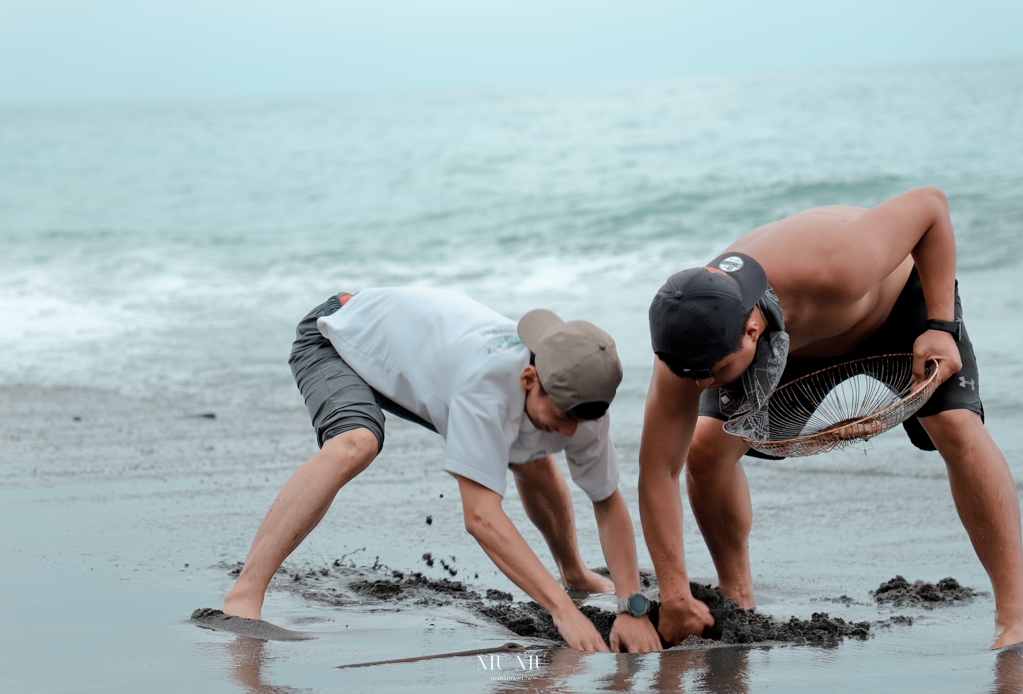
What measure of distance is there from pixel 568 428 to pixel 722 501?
2.54 feet

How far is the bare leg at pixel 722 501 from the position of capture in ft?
10.9

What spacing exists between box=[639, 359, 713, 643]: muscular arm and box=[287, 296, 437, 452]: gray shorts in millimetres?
755

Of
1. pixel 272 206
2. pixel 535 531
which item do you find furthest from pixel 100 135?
pixel 535 531

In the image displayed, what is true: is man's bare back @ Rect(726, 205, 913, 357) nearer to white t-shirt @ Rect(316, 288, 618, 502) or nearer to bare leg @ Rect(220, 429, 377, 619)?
white t-shirt @ Rect(316, 288, 618, 502)

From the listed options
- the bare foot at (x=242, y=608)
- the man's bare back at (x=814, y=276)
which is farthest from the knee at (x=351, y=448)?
the man's bare back at (x=814, y=276)

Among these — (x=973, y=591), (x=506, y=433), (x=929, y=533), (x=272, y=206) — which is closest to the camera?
(x=506, y=433)

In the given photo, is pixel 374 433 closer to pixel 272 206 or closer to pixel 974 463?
pixel 974 463

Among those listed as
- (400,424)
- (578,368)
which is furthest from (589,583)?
(400,424)

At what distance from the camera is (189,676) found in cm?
248

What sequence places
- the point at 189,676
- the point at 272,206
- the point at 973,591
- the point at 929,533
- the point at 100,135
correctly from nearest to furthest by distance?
the point at 189,676 → the point at 973,591 → the point at 929,533 → the point at 272,206 → the point at 100,135

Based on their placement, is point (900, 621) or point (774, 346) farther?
point (900, 621)

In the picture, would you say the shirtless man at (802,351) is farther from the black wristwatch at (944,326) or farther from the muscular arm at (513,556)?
the muscular arm at (513,556)

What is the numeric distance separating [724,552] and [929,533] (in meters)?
1.21

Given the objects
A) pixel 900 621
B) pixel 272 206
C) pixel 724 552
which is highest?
pixel 272 206
